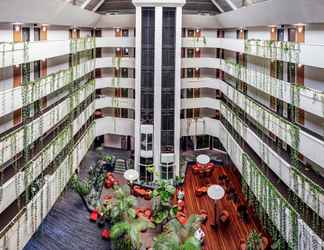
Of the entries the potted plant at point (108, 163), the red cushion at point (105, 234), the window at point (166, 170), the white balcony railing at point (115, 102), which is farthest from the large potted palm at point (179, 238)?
the white balcony railing at point (115, 102)

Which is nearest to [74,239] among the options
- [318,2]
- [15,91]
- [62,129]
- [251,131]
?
[62,129]

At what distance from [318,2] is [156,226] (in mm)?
16633

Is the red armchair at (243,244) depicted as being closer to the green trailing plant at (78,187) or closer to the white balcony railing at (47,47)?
the green trailing plant at (78,187)

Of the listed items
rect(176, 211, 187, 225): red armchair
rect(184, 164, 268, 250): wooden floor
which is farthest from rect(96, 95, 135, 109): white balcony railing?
rect(176, 211, 187, 225): red armchair

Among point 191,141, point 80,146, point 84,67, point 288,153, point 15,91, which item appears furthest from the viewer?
point 191,141

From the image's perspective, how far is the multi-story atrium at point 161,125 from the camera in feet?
62.0

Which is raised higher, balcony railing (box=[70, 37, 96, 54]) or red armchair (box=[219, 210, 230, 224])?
balcony railing (box=[70, 37, 96, 54])

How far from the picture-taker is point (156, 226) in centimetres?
2650

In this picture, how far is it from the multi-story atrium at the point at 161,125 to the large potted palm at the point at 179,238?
0.07 meters

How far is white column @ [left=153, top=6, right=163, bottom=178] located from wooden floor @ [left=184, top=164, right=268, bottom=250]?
363 cm

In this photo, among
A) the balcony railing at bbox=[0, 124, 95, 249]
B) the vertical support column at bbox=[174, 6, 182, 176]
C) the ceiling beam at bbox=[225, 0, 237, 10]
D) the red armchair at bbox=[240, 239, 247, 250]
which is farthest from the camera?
the vertical support column at bbox=[174, 6, 182, 176]

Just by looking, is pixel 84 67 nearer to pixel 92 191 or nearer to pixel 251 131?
pixel 92 191

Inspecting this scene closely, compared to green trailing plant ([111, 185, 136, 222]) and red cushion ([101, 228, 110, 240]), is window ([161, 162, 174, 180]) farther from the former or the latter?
red cushion ([101, 228, 110, 240])

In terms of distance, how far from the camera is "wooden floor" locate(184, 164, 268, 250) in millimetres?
24453
